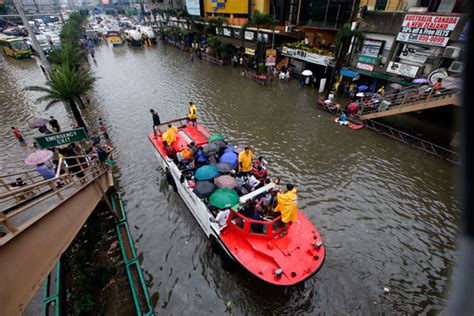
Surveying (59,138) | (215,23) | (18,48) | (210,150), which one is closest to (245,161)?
(210,150)

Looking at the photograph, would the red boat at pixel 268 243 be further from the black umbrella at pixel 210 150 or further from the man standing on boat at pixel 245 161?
the black umbrella at pixel 210 150

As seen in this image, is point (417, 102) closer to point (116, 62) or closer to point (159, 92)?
point (159, 92)

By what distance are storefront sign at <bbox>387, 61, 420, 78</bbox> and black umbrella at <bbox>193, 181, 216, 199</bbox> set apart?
62.0 feet

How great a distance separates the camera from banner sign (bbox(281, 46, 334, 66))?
949 inches

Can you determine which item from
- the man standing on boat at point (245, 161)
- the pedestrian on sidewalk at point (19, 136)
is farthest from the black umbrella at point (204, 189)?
the pedestrian on sidewalk at point (19, 136)

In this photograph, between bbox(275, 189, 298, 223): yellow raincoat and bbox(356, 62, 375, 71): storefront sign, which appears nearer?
bbox(275, 189, 298, 223): yellow raincoat

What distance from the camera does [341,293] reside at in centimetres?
874

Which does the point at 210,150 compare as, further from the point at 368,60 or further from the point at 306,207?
the point at 368,60

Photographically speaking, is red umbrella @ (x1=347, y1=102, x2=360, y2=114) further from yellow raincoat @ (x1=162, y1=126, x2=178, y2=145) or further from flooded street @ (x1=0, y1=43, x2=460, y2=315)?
yellow raincoat @ (x1=162, y1=126, x2=178, y2=145)

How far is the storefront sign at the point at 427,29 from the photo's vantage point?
16703mm

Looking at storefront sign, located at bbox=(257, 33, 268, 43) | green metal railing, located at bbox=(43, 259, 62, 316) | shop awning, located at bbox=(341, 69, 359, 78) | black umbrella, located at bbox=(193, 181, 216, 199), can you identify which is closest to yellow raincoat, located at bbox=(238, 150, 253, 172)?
black umbrella, located at bbox=(193, 181, 216, 199)

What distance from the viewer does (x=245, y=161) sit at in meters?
10.9

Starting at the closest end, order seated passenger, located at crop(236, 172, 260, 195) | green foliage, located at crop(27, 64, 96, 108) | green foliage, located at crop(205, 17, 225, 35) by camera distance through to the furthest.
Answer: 1. seated passenger, located at crop(236, 172, 260, 195)
2. green foliage, located at crop(27, 64, 96, 108)
3. green foliage, located at crop(205, 17, 225, 35)

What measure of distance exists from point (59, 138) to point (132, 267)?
247 inches
